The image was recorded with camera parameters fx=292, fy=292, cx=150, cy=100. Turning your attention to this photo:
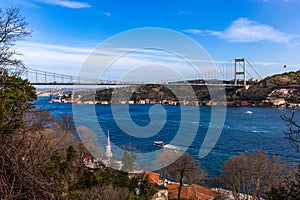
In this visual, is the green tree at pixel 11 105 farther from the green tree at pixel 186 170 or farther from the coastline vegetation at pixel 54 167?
the green tree at pixel 186 170

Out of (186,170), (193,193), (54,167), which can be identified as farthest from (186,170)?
(54,167)

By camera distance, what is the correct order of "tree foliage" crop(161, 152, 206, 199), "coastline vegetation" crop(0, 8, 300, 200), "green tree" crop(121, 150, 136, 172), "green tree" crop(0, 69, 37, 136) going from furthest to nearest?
"tree foliage" crop(161, 152, 206, 199) < "green tree" crop(121, 150, 136, 172) < "green tree" crop(0, 69, 37, 136) < "coastline vegetation" crop(0, 8, 300, 200)

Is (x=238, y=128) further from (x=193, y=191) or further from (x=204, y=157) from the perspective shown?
(x=193, y=191)

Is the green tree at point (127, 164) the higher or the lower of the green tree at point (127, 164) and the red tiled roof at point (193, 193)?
the higher

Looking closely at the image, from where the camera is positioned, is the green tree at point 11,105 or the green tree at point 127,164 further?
the green tree at point 127,164

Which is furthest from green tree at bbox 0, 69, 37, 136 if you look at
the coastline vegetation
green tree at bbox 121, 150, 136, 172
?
green tree at bbox 121, 150, 136, 172

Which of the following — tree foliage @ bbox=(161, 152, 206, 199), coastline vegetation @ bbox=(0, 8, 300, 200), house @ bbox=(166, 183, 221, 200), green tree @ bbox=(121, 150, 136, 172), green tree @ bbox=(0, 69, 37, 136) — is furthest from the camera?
tree foliage @ bbox=(161, 152, 206, 199)

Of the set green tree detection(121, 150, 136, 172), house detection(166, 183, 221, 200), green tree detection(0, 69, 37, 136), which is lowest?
house detection(166, 183, 221, 200)

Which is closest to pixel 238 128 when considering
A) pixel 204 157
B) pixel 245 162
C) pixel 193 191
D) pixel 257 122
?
pixel 257 122

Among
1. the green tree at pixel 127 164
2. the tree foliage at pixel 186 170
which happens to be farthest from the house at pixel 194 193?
the green tree at pixel 127 164

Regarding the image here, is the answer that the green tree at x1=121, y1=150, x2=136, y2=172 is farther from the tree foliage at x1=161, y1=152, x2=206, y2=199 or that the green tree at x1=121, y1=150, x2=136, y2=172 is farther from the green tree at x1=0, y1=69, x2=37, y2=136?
the green tree at x1=0, y1=69, x2=37, y2=136
